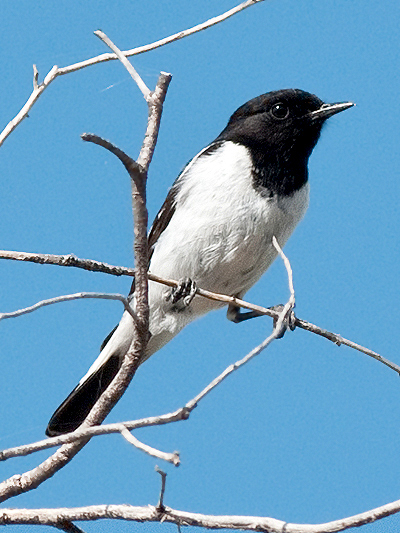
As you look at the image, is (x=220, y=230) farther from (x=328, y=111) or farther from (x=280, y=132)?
(x=328, y=111)

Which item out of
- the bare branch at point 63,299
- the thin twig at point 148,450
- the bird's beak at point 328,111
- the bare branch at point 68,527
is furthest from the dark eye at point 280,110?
the thin twig at point 148,450

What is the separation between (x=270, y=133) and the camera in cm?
496

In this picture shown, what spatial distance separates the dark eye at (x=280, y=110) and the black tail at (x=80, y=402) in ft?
5.96

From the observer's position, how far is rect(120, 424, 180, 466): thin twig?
171 centimetres

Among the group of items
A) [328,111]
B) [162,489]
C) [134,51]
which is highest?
[328,111]

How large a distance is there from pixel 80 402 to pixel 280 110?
7.21 feet

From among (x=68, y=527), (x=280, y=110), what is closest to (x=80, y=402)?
(x=68, y=527)

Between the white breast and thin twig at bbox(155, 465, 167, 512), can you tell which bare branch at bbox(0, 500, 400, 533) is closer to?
thin twig at bbox(155, 465, 167, 512)

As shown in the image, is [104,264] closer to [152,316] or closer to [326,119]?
[152,316]

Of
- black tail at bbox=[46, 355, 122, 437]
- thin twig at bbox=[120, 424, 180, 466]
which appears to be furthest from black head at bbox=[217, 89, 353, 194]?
thin twig at bbox=[120, 424, 180, 466]

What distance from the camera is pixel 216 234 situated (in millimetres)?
4488

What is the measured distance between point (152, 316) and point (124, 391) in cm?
171

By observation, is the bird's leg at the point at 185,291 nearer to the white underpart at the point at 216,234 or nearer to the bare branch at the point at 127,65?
the white underpart at the point at 216,234

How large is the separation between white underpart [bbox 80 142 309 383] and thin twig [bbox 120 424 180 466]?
2563mm
